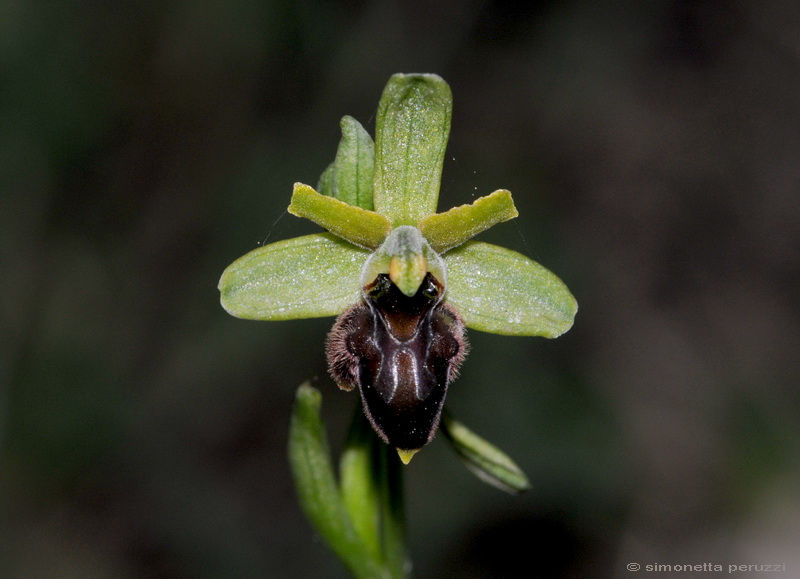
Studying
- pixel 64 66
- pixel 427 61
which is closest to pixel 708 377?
pixel 427 61

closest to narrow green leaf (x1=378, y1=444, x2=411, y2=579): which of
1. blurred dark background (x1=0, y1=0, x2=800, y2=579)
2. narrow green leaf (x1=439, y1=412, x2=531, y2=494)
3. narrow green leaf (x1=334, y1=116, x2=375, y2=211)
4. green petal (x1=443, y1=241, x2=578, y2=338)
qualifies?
narrow green leaf (x1=439, y1=412, x2=531, y2=494)

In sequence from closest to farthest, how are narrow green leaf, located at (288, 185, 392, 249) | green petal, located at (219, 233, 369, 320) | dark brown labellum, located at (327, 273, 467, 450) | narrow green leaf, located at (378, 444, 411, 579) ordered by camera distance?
1. dark brown labellum, located at (327, 273, 467, 450)
2. narrow green leaf, located at (288, 185, 392, 249)
3. green petal, located at (219, 233, 369, 320)
4. narrow green leaf, located at (378, 444, 411, 579)

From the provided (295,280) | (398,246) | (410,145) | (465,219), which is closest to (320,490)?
(295,280)

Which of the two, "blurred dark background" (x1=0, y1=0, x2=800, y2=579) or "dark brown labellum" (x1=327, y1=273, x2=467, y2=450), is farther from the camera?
"blurred dark background" (x1=0, y1=0, x2=800, y2=579)

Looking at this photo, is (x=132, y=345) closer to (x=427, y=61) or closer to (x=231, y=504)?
(x=231, y=504)

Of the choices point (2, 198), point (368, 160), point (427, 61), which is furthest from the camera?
point (427, 61)

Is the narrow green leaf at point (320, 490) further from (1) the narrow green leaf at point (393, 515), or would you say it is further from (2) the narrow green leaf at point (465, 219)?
(2) the narrow green leaf at point (465, 219)

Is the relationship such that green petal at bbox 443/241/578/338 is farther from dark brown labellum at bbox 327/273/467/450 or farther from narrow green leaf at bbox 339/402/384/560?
narrow green leaf at bbox 339/402/384/560
